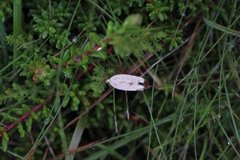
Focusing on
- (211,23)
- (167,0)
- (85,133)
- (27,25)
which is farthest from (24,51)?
(211,23)

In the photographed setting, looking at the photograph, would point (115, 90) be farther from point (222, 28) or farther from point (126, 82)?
point (222, 28)

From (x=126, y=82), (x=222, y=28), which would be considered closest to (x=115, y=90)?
(x=126, y=82)

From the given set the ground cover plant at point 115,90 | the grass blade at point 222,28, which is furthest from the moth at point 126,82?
the grass blade at point 222,28

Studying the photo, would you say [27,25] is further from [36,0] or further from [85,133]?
[85,133]

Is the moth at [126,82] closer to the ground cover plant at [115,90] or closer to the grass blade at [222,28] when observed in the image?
the ground cover plant at [115,90]

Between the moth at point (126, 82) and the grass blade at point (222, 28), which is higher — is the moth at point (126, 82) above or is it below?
below

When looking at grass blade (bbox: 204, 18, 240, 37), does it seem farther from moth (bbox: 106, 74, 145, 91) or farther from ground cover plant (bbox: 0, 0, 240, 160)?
moth (bbox: 106, 74, 145, 91)
